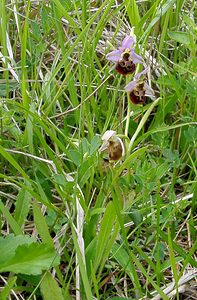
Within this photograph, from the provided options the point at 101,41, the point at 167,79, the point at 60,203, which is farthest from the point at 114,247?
the point at 101,41

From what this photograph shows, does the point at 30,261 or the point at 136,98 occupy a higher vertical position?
the point at 136,98

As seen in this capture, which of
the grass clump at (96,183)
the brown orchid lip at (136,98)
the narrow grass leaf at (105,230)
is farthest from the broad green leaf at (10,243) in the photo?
the brown orchid lip at (136,98)

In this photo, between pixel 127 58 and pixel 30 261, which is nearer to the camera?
pixel 30 261

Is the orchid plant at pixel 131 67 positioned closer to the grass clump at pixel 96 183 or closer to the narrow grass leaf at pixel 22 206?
the grass clump at pixel 96 183

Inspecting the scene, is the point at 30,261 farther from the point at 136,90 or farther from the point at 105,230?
the point at 136,90

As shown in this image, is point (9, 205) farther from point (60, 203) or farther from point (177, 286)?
point (177, 286)

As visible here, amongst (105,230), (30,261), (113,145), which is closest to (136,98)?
(113,145)
